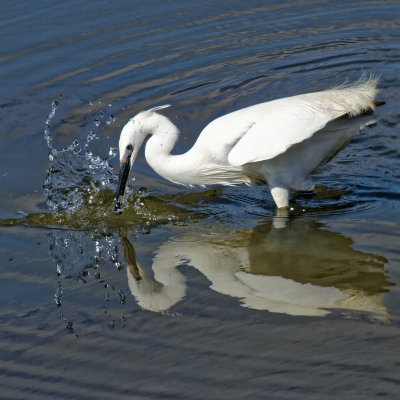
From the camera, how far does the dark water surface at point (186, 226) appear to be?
388 centimetres

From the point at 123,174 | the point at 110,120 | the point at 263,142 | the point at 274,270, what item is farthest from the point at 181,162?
the point at 110,120

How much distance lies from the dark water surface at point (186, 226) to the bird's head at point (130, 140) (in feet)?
1.38

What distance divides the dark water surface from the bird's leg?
0.58 ft

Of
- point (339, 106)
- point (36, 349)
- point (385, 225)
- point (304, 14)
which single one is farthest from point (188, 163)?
point (304, 14)

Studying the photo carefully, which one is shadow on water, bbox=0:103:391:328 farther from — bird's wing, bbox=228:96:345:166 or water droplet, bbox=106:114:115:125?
water droplet, bbox=106:114:115:125

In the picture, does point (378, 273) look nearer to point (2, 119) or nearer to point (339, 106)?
point (339, 106)

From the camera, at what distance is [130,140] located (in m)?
5.47

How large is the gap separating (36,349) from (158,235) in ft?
5.34

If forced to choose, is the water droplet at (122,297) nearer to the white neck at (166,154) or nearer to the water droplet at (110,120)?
Result: the white neck at (166,154)

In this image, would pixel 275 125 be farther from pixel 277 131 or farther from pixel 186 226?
pixel 186 226

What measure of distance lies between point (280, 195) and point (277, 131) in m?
0.61

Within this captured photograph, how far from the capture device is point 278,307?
4371 mm

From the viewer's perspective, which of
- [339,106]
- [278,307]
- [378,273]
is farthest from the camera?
[339,106]

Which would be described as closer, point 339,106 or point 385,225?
point 385,225
